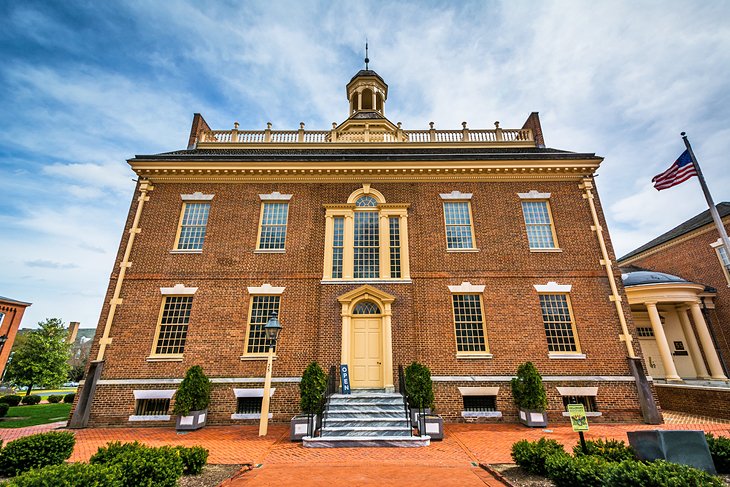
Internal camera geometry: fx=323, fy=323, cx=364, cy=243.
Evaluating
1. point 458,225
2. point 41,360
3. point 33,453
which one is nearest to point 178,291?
point 33,453

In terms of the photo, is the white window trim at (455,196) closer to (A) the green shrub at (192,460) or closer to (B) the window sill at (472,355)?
(B) the window sill at (472,355)

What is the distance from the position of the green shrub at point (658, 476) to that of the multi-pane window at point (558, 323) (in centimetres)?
773

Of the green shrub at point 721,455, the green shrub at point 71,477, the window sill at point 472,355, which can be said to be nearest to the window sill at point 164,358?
the green shrub at point 71,477

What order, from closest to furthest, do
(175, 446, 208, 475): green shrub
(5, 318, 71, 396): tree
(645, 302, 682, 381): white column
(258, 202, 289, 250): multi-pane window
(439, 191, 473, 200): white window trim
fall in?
(175, 446, 208, 475): green shrub → (258, 202, 289, 250): multi-pane window → (439, 191, 473, 200): white window trim → (645, 302, 682, 381): white column → (5, 318, 71, 396): tree

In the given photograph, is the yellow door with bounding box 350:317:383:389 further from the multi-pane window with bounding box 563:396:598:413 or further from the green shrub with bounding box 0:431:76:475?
the green shrub with bounding box 0:431:76:475

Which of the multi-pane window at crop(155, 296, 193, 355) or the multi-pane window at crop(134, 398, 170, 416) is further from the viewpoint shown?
the multi-pane window at crop(155, 296, 193, 355)

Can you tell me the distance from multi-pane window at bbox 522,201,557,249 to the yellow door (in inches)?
294

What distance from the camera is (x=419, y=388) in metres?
9.95

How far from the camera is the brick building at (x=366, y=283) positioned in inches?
460

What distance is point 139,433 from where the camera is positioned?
10.3 m

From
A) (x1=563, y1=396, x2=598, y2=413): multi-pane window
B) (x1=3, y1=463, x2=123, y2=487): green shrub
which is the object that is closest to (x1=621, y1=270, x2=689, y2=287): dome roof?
(x1=563, y1=396, x2=598, y2=413): multi-pane window

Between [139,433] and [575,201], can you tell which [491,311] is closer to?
[575,201]

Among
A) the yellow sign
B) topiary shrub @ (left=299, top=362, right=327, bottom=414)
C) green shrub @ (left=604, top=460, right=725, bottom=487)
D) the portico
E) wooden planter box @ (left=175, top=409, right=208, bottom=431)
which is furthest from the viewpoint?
the portico

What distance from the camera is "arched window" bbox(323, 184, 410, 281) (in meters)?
13.2
